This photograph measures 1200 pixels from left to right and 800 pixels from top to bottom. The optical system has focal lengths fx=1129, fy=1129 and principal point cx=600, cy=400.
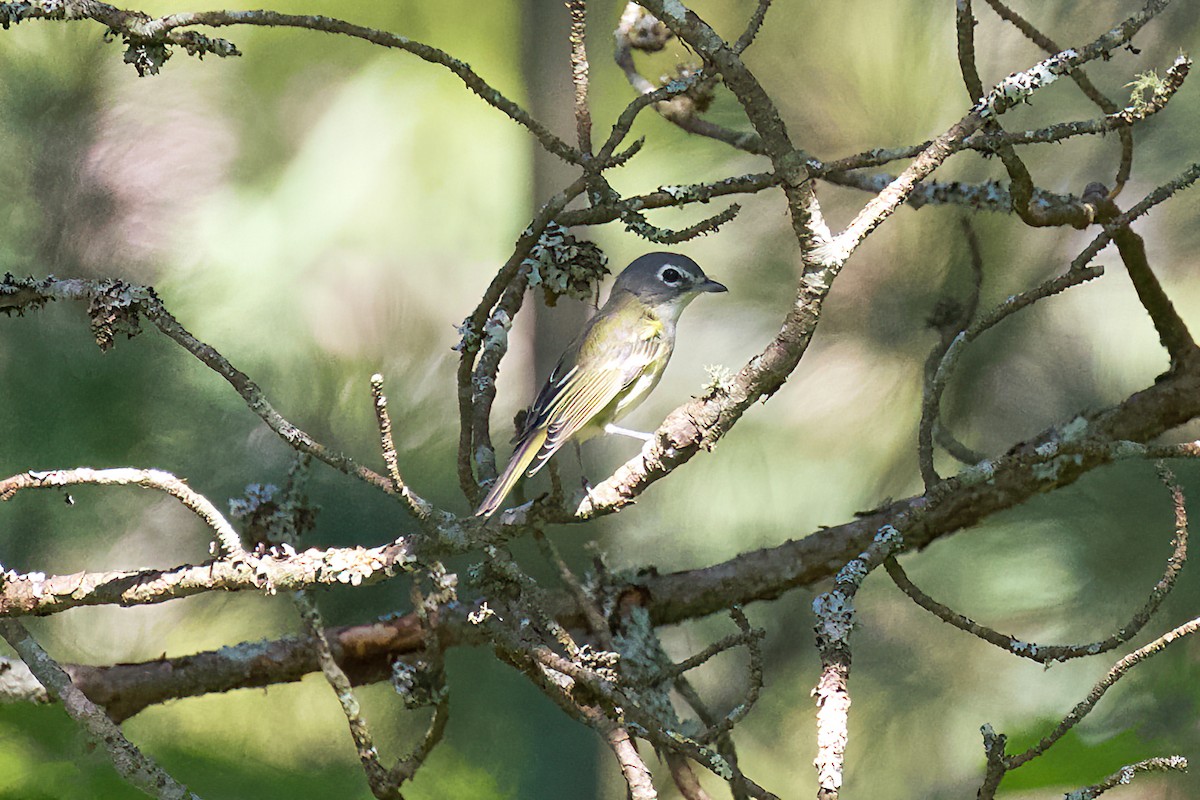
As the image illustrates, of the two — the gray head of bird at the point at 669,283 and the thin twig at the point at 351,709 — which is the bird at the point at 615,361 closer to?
the gray head of bird at the point at 669,283

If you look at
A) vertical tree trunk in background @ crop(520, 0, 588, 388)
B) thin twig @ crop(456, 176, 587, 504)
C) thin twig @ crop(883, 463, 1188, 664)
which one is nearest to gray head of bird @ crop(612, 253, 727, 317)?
vertical tree trunk in background @ crop(520, 0, 588, 388)

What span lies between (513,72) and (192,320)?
0.41 metres

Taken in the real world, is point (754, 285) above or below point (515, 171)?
below

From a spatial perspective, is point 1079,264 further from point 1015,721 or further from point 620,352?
point 1015,721

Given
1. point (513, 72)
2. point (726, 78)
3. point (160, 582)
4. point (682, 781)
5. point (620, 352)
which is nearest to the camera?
point (726, 78)

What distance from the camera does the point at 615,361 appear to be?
1046 mm

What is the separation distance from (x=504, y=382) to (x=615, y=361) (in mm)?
234

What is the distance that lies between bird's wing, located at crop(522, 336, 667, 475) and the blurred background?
5.5 inches

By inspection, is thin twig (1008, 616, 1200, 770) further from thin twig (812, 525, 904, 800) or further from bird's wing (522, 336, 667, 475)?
bird's wing (522, 336, 667, 475)

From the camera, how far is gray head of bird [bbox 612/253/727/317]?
1.10 m

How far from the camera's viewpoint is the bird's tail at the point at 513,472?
775mm

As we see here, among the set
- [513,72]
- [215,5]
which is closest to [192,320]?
[215,5]

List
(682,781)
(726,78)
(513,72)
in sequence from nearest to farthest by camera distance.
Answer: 1. (726,78)
2. (682,781)
3. (513,72)

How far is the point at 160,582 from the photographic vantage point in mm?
730
